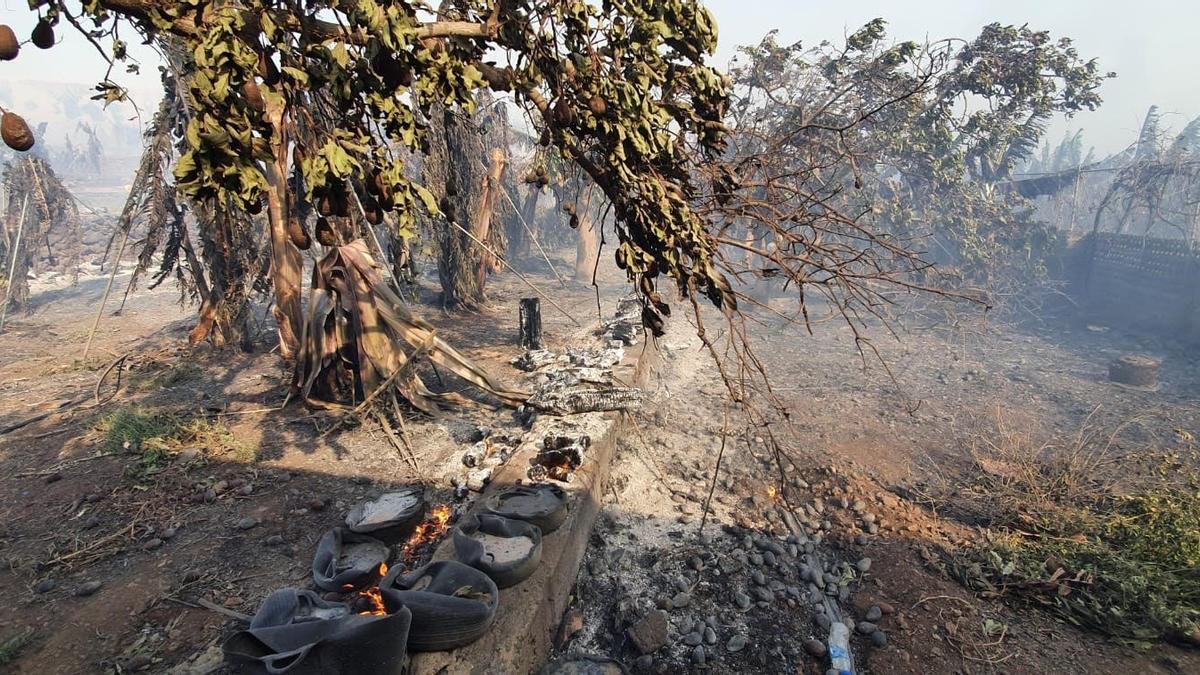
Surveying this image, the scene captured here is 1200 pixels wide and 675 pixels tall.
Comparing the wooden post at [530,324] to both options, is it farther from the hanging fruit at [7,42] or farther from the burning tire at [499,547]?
the hanging fruit at [7,42]

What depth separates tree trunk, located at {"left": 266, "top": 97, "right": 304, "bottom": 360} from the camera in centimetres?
631

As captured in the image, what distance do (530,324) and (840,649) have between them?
253 inches

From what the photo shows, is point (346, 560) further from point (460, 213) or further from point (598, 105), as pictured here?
point (460, 213)

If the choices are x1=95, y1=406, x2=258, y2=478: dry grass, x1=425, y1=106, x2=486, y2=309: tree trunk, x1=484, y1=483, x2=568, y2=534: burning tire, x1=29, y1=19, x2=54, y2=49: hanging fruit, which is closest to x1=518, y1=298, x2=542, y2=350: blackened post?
x1=425, y1=106, x2=486, y2=309: tree trunk

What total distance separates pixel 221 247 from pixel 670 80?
308 inches

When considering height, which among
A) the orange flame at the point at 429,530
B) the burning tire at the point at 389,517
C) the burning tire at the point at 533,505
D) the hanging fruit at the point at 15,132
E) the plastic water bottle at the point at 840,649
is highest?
the hanging fruit at the point at 15,132

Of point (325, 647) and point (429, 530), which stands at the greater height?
point (325, 647)

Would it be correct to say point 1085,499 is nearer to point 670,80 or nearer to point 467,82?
point 670,80

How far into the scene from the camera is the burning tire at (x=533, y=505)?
3.63 m

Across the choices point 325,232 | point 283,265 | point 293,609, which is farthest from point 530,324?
point 325,232

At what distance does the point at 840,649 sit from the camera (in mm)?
3449

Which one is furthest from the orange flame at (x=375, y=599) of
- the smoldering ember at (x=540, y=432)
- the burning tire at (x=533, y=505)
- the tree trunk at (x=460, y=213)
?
the tree trunk at (x=460, y=213)

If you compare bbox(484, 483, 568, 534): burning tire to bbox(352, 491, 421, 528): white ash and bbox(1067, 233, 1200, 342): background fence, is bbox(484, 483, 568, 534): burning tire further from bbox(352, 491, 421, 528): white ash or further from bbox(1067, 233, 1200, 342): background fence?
bbox(1067, 233, 1200, 342): background fence

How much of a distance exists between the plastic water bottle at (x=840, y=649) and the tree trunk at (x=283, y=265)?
250 inches
